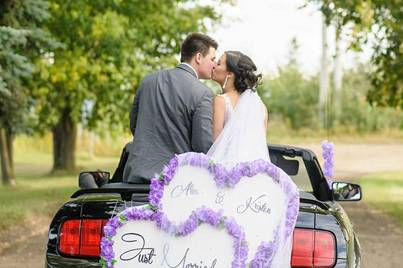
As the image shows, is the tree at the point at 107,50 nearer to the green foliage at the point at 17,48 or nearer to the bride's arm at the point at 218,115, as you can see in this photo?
the green foliage at the point at 17,48

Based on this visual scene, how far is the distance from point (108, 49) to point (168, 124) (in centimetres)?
2012

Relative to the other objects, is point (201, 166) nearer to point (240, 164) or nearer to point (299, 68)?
point (240, 164)

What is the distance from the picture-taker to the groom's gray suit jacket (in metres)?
5.56

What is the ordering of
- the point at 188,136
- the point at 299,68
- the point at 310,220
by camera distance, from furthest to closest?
the point at 299,68 < the point at 188,136 < the point at 310,220

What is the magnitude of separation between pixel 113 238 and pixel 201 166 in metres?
0.57

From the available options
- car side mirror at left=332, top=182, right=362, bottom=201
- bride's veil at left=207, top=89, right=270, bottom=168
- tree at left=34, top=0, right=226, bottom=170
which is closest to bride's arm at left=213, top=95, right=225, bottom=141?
bride's veil at left=207, top=89, right=270, bottom=168

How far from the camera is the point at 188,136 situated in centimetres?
566

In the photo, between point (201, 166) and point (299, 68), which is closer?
point (201, 166)

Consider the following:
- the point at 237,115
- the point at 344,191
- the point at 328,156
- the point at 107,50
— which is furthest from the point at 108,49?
the point at 237,115

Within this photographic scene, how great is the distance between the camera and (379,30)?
62.0 feet

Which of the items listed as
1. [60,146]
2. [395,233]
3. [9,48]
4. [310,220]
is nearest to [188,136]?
[310,220]

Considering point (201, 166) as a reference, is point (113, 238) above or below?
below

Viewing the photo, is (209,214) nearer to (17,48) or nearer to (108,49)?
(17,48)

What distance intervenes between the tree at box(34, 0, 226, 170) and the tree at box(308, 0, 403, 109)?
6.90 meters
